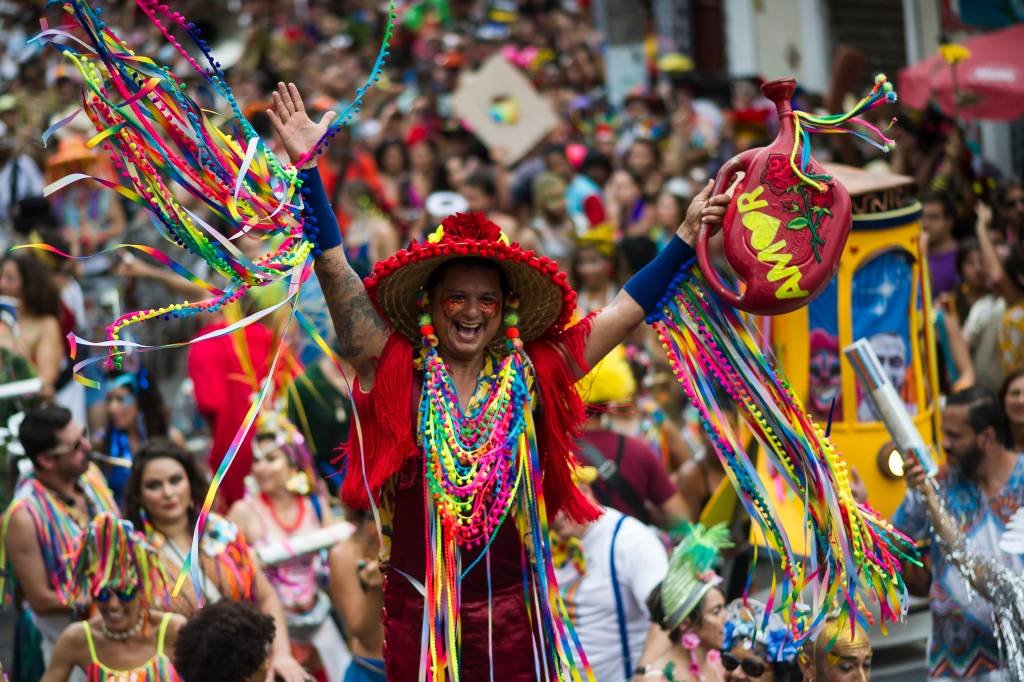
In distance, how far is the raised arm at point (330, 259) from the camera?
14.3 feet

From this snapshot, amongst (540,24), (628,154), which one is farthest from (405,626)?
(540,24)

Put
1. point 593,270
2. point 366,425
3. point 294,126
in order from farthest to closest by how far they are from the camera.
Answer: point 593,270, point 366,425, point 294,126

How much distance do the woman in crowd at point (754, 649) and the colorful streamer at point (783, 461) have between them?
0.89ft

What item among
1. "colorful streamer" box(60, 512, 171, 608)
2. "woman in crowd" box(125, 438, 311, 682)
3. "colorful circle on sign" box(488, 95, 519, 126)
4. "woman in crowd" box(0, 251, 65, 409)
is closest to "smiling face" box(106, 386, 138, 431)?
"woman in crowd" box(0, 251, 65, 409)

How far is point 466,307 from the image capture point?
4.55 metres

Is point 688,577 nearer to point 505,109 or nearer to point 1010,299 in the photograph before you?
point 1010,299

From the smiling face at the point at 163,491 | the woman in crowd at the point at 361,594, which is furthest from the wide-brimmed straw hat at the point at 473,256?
the smiling face at the point at 163,491

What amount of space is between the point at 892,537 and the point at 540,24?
17.1 meters

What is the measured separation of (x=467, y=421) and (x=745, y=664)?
4.00 feet

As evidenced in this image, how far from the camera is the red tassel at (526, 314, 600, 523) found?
4.65 meters

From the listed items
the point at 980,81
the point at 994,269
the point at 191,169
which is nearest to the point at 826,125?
the point at 191,169

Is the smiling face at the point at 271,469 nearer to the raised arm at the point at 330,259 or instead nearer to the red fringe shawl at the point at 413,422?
the red fringe shawl at the point at 413,422

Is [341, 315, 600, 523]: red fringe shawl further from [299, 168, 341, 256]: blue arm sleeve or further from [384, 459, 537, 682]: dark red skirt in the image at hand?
[299, 168, 341, 256]: blue arm sleeve

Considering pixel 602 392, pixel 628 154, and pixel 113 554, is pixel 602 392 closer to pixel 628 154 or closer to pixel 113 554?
pixel 113 554
